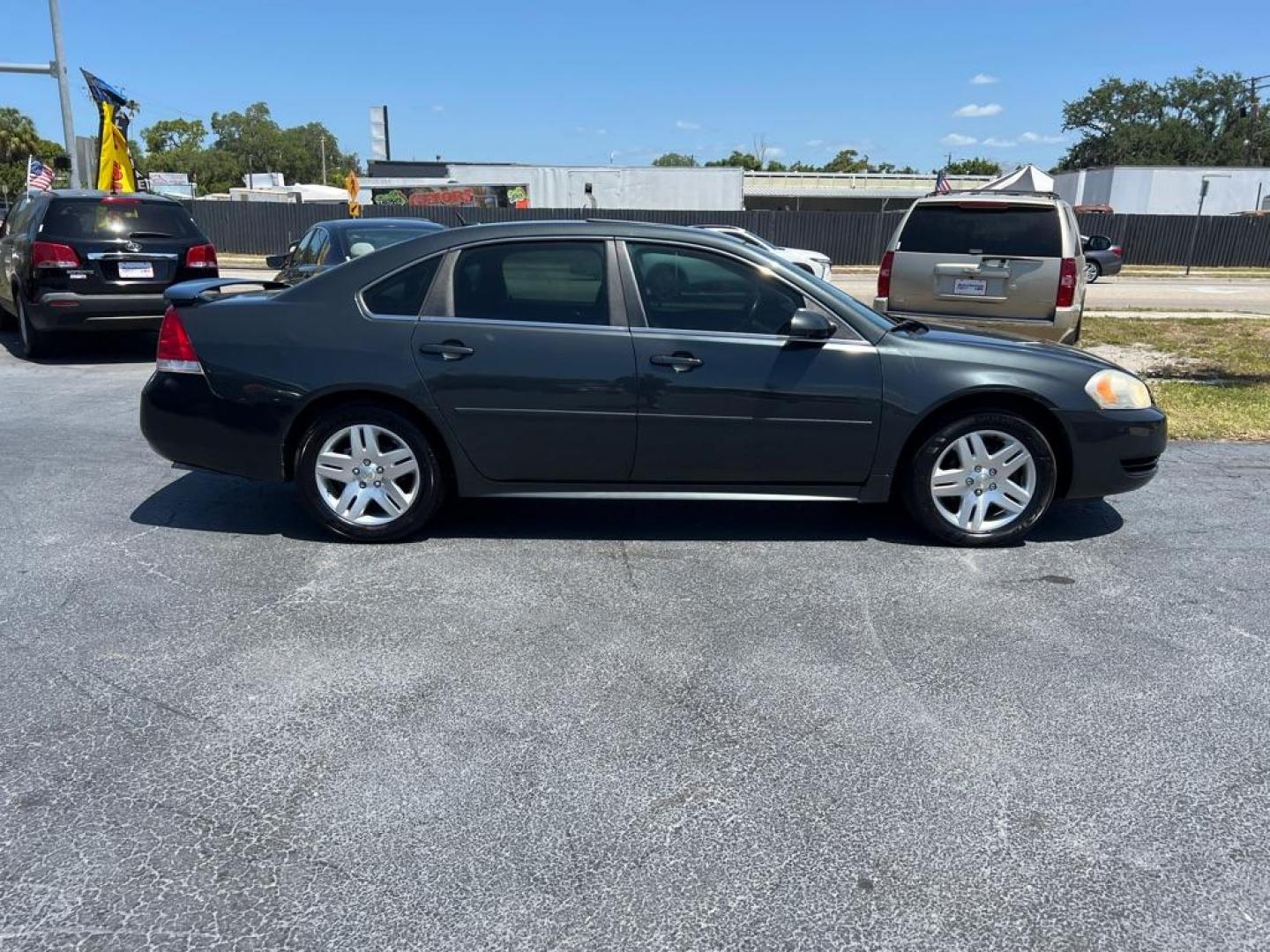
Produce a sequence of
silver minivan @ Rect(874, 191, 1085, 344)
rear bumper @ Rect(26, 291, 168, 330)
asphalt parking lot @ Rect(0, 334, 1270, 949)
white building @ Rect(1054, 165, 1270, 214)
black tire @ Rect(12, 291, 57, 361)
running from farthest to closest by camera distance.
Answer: white building @ Rect(1054, 165, 1270, 214), black tire @ Rect(12, 291, 57, 361), rear bumper @ Rect(26, 291, 168, 330), silver minivan @ Rect(874, 191, 1085, 344), asphalt parking lot @ Rect(0, 334, 1270, 949)

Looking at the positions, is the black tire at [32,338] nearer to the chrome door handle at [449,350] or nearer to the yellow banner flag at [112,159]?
the chrome door handle at [449,350]

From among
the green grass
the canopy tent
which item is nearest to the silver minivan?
the green grass

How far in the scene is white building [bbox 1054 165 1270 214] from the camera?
41.6m

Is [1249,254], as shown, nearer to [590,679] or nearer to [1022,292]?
[1022,292]

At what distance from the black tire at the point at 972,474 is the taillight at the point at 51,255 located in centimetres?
858

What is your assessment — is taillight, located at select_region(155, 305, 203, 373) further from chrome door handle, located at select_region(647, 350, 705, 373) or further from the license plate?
the license plate

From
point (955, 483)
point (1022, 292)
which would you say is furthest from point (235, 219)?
point (955, 483)

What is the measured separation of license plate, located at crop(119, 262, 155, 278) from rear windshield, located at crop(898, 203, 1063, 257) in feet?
24.2

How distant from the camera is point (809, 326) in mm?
4668

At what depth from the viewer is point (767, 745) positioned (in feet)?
10.2

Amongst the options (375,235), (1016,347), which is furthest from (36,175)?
(1016,347)

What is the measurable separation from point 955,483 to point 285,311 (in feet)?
11.3

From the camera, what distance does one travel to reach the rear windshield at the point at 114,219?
384 inches

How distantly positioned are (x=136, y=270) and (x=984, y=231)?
26.9ft
